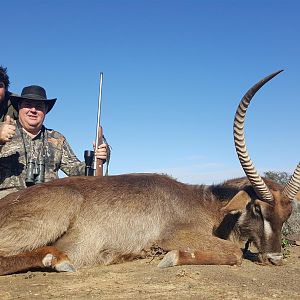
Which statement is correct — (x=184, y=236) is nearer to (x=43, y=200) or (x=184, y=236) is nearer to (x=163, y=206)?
(x=163, y=206)

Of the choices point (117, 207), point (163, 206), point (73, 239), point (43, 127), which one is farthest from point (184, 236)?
point (43, 127)

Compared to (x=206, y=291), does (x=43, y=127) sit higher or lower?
higher

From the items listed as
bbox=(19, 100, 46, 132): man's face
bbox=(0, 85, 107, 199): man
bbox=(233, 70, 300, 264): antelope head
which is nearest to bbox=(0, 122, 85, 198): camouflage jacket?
bbox=(0, 85, 107, 199): man

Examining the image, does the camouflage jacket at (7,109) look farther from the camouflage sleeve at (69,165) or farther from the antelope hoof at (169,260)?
the antelope hoof at (169,260)

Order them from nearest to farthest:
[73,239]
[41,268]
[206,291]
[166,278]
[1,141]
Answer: [206,291]
[166,278]
[41,268]
[73,239]
[1,141]

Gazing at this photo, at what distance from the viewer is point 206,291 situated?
162 inches

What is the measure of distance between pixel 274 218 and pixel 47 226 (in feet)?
9.14

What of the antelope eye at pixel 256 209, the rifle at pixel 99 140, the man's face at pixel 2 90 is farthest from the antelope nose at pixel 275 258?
the man's face at pixel 2 90

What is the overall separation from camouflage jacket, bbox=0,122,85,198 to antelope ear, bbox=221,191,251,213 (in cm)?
361

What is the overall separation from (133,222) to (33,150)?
317cm

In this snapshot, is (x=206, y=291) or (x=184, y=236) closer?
(x=206, y=291)

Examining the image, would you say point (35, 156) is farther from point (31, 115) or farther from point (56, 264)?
point (56, 264)

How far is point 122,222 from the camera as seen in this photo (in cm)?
590

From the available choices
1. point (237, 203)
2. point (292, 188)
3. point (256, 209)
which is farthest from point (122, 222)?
point (292, 188)
